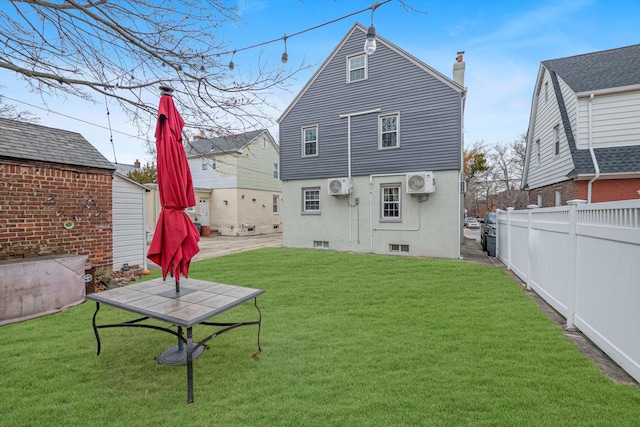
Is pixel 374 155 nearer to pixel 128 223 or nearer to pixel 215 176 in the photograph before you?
pixel 128 223

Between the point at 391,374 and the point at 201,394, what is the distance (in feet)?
5.72

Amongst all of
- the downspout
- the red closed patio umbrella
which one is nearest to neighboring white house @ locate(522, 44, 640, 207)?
the downspout

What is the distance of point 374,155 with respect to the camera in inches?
464

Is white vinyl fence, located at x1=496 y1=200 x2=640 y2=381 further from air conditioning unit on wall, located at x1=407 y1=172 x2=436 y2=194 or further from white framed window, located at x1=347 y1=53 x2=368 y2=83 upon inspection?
white framed window, located at x1=347 y1=53 x2=368 y2=83

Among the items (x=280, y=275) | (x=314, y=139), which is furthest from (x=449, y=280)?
(x=314, y=139)

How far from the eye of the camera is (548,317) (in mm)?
4551

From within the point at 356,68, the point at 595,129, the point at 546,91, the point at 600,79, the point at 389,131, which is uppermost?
the point at 356,68

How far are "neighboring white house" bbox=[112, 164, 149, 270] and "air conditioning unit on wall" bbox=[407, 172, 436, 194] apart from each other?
27.0 ft

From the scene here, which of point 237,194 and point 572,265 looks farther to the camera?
point 237,194

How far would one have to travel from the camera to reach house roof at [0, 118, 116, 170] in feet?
19.0

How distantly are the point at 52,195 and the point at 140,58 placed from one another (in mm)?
3728

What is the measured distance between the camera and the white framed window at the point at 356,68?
11906 millimetres

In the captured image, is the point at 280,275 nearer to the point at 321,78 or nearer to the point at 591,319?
the point at 591,319

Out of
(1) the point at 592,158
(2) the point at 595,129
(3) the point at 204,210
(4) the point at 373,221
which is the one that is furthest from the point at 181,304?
(3) the point at 204,210
